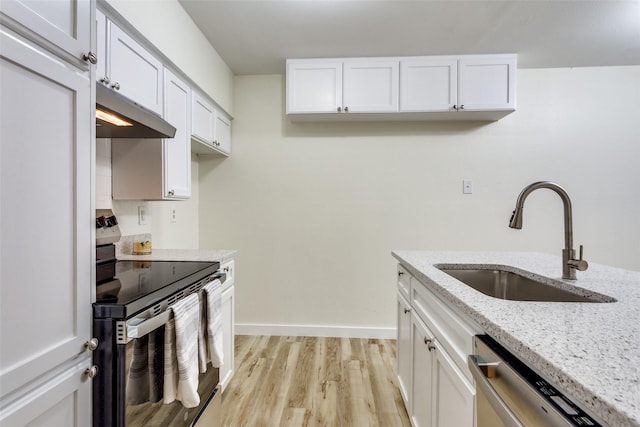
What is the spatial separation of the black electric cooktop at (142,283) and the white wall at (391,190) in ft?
4.33

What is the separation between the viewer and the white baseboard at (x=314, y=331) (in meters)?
2.78

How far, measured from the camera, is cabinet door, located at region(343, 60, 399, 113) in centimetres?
247

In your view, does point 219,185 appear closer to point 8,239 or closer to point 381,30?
point 381,30

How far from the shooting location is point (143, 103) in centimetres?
155

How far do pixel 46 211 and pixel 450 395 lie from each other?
130 cm

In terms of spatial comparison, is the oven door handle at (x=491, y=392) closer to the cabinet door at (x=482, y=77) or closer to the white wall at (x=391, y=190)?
the white wall at (x=391, y=190)

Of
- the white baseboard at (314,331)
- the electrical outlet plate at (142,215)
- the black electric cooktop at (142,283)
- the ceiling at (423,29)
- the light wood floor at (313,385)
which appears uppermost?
the ceiling at (423,29)

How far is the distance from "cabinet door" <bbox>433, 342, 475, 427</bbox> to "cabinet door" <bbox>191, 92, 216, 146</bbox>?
1986 millimetres

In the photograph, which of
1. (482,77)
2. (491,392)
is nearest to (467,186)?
(482,77)

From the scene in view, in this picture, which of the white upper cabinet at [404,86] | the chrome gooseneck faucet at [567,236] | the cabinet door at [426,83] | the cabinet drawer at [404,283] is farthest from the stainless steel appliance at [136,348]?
the cabinet door at [426,83]

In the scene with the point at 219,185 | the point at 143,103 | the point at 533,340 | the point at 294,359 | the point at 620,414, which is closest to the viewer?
the point at 620,414

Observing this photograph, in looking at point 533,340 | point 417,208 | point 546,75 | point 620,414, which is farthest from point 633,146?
point 620,414

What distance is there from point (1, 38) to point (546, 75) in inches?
138

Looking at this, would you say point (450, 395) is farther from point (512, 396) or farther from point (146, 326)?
point (146, 326)
